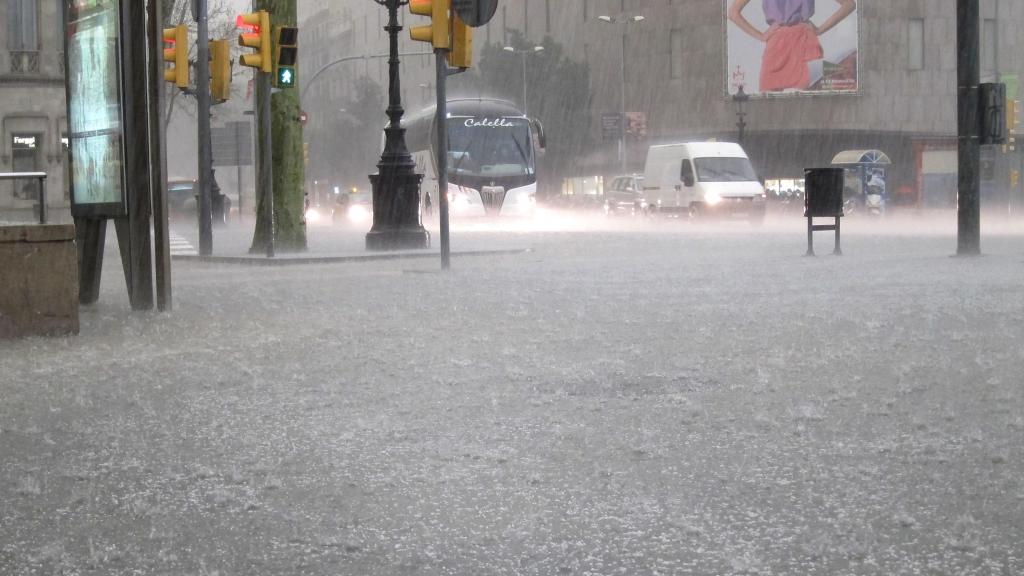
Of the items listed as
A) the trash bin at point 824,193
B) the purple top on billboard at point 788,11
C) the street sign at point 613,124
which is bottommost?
the trash bin at point 824,193

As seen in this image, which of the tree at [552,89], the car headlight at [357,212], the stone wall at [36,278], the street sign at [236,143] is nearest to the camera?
the stone wall at [36,278]

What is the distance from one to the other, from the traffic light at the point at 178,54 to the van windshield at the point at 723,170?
1901 centimetres

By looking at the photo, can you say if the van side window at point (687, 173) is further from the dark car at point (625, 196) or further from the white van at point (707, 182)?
the dark car at point (625, 196)

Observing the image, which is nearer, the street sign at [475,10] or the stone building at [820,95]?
the street sign at [475,10]

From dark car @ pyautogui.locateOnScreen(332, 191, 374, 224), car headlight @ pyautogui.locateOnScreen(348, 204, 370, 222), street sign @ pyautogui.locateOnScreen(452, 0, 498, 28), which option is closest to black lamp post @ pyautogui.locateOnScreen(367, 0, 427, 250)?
street sign @ pyautogui.locateOnScreen(452, 0, 498, 28)

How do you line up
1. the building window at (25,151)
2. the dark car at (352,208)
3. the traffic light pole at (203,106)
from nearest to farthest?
1. the traffic light pole at (203,106)
2. the building window at (25,151)
3. the dark car at (352,208)

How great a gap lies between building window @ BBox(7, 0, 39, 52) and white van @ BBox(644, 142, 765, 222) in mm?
28773

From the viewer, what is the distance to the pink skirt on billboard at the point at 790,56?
75.7 metres

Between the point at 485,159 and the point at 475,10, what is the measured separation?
26.4 metres

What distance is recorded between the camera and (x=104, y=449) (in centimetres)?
604

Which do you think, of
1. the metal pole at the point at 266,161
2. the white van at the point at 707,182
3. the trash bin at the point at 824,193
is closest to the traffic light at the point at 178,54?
the metal pole at the point at 266,161

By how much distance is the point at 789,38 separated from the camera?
75938 millimetres

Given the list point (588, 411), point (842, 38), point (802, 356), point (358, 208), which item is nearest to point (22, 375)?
point (588, 411)

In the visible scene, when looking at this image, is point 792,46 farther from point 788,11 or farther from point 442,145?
point 442,145
